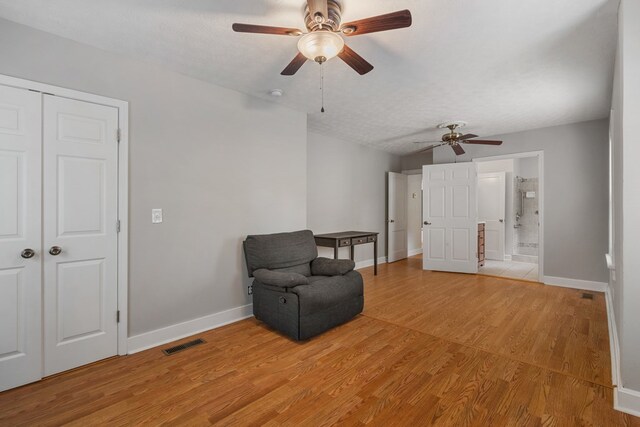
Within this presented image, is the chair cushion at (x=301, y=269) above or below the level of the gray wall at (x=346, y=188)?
below

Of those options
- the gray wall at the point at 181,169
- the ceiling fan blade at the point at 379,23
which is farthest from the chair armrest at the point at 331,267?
the ceiling fan blade at the point at 379,23

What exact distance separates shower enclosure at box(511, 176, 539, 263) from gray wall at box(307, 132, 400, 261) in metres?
2.93

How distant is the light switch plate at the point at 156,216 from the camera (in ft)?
8.91

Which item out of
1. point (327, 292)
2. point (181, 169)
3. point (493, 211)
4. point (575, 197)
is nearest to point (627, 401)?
point (327, 292)

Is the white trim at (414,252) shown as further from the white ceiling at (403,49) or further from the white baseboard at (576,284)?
the white ceiling at (403,49)

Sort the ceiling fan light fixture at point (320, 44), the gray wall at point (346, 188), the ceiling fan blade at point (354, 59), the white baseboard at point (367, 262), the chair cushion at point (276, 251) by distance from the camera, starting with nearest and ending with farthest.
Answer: the ceiling fan light fixture at point (320, 44) < the ceiling fan blade at point (354, 59) < the chair cushion at point (276, 251) < the gray wall at point (346, 188) < the white baseboard at point (367, 262)

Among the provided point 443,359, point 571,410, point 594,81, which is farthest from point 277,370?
point 594,81

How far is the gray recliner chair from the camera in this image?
8.95 ft

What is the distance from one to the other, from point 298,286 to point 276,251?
621 mm

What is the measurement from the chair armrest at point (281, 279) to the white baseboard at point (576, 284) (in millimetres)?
4140

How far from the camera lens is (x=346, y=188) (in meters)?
5.75

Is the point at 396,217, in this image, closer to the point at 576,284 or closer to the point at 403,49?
the point at 576,284

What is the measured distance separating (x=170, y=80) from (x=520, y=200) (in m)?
7.39

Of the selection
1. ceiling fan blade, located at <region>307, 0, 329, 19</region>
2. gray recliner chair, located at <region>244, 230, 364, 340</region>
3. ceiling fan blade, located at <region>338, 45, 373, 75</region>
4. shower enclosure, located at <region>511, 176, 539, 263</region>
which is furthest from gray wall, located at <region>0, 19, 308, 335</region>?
shower enclosure, located at <region>511, 176, 539, 263</region>
